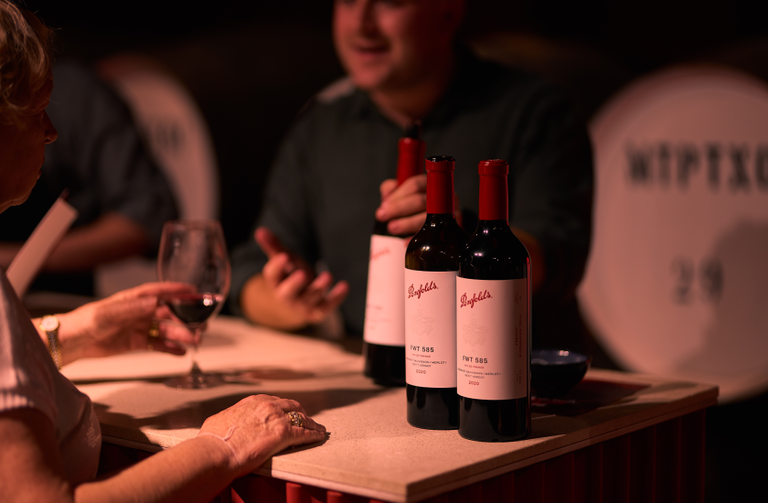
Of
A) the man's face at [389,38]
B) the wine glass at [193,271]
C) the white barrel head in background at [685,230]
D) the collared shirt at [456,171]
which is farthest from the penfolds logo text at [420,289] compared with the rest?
the white barrel head in background at [685,230]

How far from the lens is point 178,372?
131 cm

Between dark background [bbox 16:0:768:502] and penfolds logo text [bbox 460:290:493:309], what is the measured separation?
53.5 inches

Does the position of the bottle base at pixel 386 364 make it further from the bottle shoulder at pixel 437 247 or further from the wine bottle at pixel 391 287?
the bottle shoulder at pixel 437 247

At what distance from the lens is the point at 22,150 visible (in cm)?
77

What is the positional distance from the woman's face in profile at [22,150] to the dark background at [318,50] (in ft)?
5.27

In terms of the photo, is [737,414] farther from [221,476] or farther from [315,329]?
[221,476]

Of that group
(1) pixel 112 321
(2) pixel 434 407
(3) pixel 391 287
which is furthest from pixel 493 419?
(1) pixel 112 321

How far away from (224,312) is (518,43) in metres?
1.99

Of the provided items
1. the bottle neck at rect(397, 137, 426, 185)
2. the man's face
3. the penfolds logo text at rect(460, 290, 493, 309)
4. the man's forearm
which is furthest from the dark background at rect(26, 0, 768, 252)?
the penfolds logo text at rect(460, 290, 493, 309)

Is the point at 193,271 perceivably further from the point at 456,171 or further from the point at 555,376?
the point at 456,171

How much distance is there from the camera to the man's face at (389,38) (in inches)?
72.1

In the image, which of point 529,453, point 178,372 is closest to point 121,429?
point 178,372

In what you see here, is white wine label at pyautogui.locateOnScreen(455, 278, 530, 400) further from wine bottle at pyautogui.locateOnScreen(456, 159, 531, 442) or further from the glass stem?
the glass stem

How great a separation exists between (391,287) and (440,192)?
234 mm
